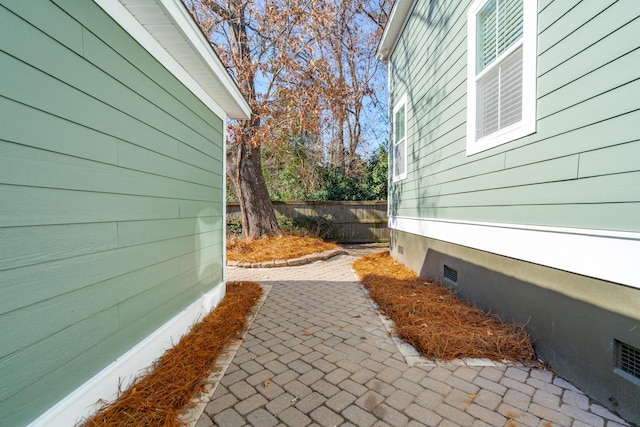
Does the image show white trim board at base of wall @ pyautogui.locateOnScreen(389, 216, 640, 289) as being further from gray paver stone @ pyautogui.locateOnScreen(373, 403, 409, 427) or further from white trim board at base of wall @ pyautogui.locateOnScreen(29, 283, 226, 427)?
white trim board at base of wall @ pyautogui.locateOnScreen(29, 283, 226, 427)

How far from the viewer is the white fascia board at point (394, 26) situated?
17.6 ft

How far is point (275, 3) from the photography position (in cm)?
663

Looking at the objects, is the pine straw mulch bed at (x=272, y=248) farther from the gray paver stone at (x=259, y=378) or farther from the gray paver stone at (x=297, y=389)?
the gray paver stone at (x=297, y=389)

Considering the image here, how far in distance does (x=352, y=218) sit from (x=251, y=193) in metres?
3.56

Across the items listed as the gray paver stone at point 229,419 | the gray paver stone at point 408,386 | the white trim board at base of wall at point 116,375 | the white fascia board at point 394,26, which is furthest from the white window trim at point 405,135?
the gray paver stone at point 229,419

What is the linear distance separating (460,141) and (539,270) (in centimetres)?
181

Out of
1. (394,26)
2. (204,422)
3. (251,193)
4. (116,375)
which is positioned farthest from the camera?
(251,193)

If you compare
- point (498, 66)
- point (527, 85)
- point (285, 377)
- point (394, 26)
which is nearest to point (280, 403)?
point (285, 377)

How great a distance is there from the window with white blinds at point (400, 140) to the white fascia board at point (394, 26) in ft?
4.55

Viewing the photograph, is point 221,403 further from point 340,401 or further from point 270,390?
point 340,401

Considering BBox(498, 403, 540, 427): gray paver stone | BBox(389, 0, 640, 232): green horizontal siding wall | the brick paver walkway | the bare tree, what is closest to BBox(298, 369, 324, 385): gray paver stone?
the brick paver walkway

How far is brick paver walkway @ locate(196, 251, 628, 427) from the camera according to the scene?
5.80ft

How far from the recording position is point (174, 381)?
A: 6.74ft

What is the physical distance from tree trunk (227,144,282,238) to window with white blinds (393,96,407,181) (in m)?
3.62
